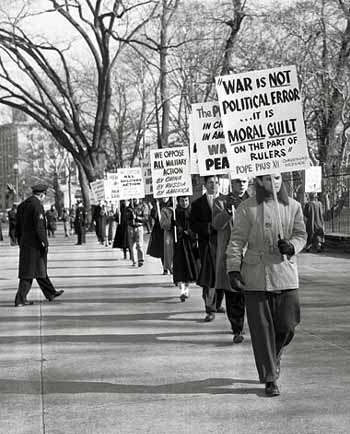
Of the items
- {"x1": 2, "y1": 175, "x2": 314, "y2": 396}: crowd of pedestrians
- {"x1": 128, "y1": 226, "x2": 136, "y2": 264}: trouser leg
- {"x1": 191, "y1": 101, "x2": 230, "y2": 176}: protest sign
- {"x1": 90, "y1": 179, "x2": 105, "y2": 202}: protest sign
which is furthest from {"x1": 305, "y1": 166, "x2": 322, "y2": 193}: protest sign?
{"x1": 90, "y1": 179, "x2": 105, "y2": 202}: protest sign

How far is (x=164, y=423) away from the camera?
613 centimetres

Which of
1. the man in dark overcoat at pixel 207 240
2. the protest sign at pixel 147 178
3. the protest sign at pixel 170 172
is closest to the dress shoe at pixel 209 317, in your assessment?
the man in dark overcoat at pixel 207 240

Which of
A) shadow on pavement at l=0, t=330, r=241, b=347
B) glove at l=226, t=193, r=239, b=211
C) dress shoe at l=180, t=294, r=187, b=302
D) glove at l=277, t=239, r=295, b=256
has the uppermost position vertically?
glove at l=226, t=193, r=239, b=211

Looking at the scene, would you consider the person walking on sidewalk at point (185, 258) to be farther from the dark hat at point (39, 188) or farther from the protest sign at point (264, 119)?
the protest sign at point (264, 119)

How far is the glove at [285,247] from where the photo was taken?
6.73 metres

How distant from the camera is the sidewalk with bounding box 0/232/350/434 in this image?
6.18 metres

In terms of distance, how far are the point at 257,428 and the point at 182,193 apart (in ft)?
34.4

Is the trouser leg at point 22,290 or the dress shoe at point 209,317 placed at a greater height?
the trouser leg at point 22,290

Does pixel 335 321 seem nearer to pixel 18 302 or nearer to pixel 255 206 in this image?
pixel 255 206

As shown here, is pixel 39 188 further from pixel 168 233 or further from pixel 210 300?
pixel 210 300

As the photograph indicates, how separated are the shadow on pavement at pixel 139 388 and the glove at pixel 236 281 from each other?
778 millimetres

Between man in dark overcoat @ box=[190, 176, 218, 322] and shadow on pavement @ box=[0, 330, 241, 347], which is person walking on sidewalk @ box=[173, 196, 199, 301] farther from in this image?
shadow on pavement @ box=[0, 330, 241, 347]

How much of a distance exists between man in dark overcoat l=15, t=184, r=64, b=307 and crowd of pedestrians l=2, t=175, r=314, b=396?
0.05 feet

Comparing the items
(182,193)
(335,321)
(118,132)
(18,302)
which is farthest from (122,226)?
(118,132)
